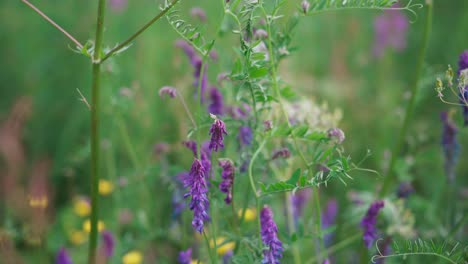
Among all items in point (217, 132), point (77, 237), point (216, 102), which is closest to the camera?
point (217, 132)

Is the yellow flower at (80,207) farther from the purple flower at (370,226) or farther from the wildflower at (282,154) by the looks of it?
the purple flower at (370,226)

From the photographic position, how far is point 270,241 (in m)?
1.63

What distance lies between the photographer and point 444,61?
14.5 ft

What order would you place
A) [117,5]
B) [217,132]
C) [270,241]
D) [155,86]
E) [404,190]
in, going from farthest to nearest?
1. [117,5]
2. [155,86]
3. [404,190]
4. [270,241]
5. [217,132]

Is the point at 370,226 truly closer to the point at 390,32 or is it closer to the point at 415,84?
the point at 415,84

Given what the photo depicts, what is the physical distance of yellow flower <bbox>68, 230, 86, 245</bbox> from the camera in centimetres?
329

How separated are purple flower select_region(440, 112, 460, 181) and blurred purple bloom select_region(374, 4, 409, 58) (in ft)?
7.26

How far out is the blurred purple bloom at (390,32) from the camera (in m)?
4.59

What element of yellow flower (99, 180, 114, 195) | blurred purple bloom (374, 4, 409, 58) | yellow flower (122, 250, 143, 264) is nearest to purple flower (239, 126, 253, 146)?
yellow flower (122, 250, 143, 264)

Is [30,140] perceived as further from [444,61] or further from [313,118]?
[444,61]

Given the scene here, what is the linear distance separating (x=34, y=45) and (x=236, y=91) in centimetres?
309

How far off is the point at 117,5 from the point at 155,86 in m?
1.44

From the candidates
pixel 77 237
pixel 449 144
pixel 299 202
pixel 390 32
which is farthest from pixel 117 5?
pixel 449 144

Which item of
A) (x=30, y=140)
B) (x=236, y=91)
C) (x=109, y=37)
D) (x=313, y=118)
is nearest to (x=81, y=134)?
(x=30, y=140)
